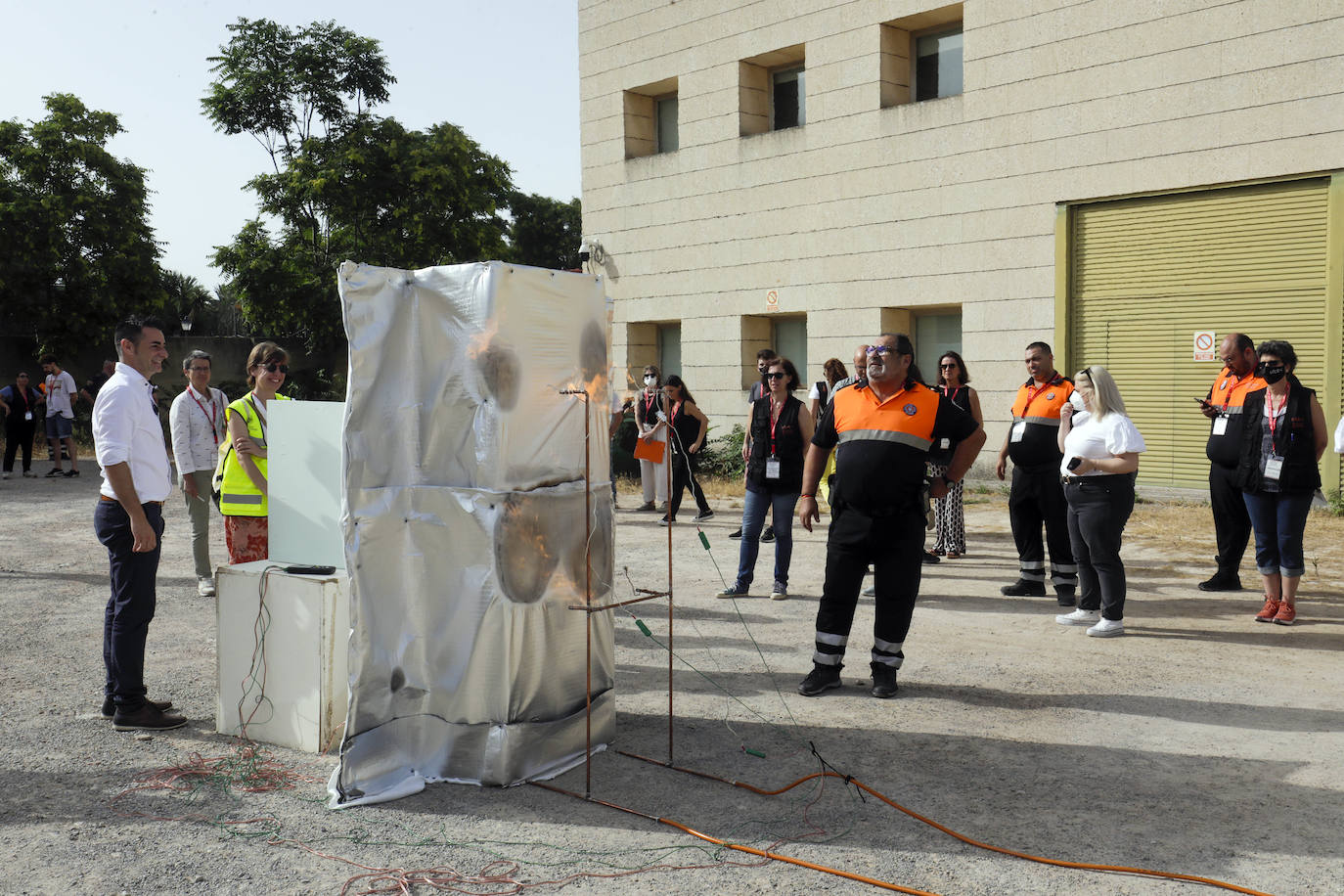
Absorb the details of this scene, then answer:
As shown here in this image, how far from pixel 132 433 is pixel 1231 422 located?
768 centimetres

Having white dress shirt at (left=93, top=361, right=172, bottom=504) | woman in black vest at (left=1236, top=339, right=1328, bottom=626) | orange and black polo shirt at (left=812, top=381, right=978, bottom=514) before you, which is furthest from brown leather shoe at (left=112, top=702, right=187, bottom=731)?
woman in black vest at (left=1236, top=339, right=1328, bottom=626)

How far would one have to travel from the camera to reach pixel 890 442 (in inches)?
247

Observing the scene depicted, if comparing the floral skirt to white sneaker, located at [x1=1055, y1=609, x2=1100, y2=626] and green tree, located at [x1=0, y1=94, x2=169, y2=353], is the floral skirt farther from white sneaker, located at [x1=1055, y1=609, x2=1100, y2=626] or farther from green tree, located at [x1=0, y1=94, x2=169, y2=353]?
green tree, located at [x1=0, y1=94, x2=169, y2=353]

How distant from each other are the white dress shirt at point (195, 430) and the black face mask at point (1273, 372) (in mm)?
7481

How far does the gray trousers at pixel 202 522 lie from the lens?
916 cm

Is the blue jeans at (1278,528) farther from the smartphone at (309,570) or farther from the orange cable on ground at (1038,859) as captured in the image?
the smartphone at (309,570)

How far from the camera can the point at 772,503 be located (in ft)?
30.3

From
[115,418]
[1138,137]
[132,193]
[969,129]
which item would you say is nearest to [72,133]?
[132,193]

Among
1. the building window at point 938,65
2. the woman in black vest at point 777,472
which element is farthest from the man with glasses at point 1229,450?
the building window at point 938,65

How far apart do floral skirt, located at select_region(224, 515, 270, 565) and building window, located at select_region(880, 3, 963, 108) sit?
1349 cm

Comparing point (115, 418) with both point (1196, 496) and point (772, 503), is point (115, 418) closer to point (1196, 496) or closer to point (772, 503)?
Result: point (772, 503)

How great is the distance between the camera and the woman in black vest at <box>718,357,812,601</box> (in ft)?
29.8

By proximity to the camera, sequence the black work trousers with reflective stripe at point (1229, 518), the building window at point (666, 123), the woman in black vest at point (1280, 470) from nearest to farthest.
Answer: the woman in black vest at point (1280, 470) → the black work trousers with reflective stripe at point (1229, 518) → the building window at point (666, 123)

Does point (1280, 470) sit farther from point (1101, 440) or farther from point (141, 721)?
point (141, 721)
